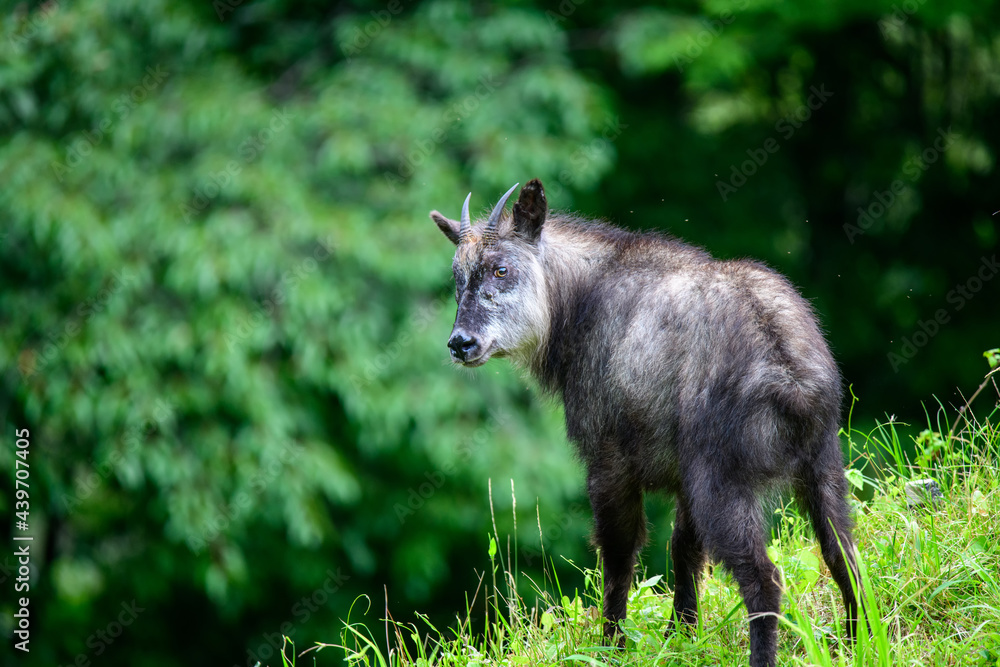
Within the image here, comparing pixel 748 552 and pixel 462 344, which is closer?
pixel 748 552

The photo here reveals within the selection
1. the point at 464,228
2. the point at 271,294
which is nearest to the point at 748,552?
the point at 464,228

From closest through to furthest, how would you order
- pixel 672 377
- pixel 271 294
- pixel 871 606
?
pixel 871 606 < pixel 672 377 < pixel 271 294

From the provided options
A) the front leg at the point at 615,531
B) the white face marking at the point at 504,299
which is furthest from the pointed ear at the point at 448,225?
the front leg at the point at 615,531

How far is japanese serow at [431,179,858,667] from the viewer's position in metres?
3.39

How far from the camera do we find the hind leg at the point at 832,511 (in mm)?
3512

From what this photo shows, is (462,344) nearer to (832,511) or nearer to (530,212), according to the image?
(530,212)

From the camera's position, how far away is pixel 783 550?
4441mm

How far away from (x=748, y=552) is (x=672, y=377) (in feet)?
2.33

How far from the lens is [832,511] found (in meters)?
3.52

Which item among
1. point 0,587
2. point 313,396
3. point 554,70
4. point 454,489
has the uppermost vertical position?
point 554,70

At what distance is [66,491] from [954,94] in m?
10.8

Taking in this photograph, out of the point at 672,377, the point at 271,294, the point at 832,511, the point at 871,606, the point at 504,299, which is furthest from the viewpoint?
the point at 271,294

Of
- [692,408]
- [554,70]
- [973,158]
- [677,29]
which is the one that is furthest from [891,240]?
[692,408]

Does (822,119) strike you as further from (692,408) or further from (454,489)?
(692,408)
